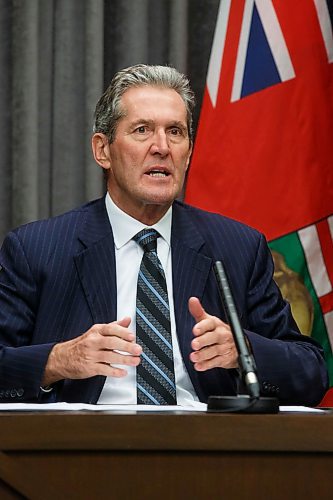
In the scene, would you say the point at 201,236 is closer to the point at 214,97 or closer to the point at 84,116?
the point at 214,97

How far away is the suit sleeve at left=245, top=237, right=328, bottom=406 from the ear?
469mm

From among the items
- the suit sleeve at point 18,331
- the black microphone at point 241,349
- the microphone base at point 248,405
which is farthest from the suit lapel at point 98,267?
the microphone base at point 248,405

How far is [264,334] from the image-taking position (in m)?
2.36

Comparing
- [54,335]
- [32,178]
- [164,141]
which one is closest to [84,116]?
[32,178]

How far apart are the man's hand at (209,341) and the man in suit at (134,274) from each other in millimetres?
162

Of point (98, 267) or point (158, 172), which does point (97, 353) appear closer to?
point (98, 267)

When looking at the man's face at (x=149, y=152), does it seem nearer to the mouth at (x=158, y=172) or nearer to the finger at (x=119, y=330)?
the mouth at (x=158, y=172)

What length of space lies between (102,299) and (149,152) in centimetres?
40

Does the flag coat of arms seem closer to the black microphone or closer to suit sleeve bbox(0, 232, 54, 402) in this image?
suit sleeve bbox(0, 232, 54, 402)

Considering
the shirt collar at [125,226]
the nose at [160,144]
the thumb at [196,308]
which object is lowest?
the thumb at [196,308]

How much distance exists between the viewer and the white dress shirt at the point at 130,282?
2.19 metres

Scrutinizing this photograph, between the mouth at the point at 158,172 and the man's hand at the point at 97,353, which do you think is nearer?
the man's hand at the point at 97,353

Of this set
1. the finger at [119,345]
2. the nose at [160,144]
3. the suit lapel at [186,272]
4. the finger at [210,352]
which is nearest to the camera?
the finger at [119,345]

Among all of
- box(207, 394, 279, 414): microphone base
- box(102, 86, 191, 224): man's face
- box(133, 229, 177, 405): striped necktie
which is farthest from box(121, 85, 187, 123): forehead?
box(207, 394, 279, 414): microphone base
